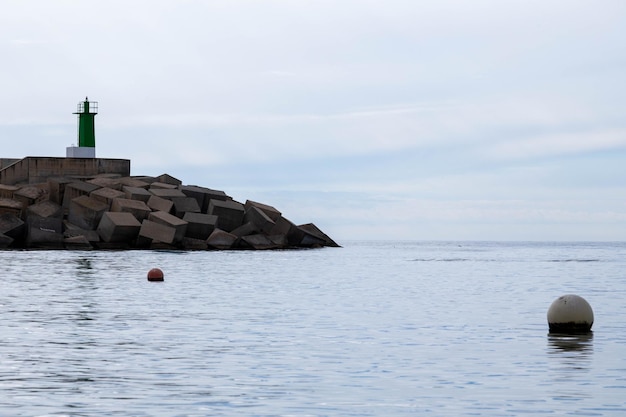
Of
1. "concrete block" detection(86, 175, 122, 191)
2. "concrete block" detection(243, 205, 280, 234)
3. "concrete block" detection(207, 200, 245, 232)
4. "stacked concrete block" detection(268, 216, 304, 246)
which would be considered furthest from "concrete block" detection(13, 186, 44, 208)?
"stacked concrete block" detection(268, 216, 304, 246)

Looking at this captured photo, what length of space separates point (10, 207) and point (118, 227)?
7297 millimetres

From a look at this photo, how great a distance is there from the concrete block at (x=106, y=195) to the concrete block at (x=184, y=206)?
377cm

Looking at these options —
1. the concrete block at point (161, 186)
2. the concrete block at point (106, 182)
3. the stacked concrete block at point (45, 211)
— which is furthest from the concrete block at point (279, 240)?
the stacked concrete block at point (45, 211)

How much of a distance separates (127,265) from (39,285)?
49.1 ft

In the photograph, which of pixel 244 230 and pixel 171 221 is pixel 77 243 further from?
pixel 244 230

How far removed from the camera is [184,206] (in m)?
70.9

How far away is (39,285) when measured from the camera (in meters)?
33.4

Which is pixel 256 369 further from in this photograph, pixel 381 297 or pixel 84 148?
pixel 84 148

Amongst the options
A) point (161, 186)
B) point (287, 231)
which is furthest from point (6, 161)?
point (287, 231)

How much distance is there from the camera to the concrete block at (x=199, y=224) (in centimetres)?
6856

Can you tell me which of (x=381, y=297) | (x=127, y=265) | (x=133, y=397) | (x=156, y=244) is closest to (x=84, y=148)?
(x=156, y=244)

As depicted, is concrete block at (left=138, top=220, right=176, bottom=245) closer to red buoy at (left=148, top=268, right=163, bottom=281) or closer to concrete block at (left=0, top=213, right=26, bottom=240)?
→ concrete block at (left=0, top=213, right=26, bottom=240)

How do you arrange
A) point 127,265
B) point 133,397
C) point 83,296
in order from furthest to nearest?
point 127,265 → point 83,296 → point 133,397

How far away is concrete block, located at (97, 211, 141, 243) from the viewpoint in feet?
208
